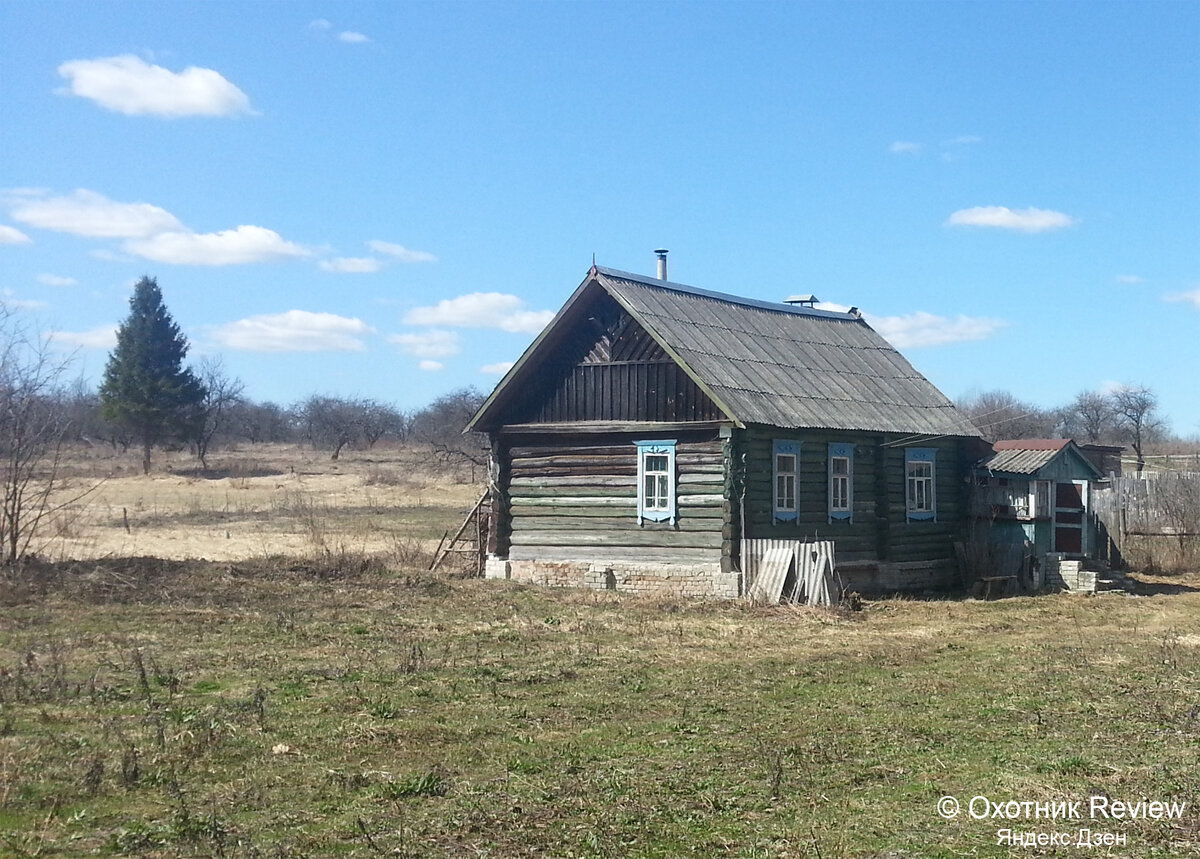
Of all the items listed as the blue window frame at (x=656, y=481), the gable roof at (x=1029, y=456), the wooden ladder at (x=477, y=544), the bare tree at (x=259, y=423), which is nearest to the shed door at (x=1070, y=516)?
the gable roof at (x=1029, y=456)

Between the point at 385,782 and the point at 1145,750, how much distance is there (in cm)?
546

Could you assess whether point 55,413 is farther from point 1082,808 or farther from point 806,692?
point 1082,808

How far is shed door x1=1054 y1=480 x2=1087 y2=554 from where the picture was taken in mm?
24453

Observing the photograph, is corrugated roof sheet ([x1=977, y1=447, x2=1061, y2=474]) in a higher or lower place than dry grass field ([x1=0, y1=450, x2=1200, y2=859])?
higher

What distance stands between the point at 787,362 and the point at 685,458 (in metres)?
4.30

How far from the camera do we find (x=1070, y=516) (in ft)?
80.8

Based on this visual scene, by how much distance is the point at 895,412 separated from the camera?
24.7 metres

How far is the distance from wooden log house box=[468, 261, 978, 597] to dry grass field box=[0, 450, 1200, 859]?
6.72 feet

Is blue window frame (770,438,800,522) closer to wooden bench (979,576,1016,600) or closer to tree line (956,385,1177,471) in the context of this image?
wooden bench (979,576,1016,600)

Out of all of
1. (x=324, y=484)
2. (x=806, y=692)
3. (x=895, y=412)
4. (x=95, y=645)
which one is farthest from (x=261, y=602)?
(x=324, y=484)

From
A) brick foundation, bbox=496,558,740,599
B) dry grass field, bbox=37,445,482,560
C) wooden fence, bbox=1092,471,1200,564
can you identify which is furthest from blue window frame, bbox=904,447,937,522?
dry grass field, bbox=37,445,482,560

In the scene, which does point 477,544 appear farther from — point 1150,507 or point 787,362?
point 1150,507

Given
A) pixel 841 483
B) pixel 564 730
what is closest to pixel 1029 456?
pixel 841 483

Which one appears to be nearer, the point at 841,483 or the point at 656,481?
the point at 656,481
